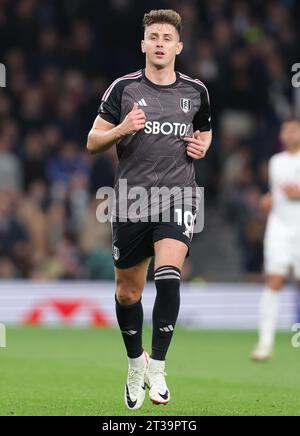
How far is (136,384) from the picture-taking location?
7727 mm

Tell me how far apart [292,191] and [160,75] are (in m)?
4.02

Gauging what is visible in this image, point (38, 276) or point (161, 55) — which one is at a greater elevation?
point (161, 55)

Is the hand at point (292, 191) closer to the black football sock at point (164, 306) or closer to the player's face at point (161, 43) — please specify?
the player's face at point (161, 43)

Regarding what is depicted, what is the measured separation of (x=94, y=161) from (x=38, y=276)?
244cm

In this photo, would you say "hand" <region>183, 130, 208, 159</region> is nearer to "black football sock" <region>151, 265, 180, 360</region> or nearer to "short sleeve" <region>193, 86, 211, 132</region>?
"short sleeve" <region>193, 86, 211, 132</region>

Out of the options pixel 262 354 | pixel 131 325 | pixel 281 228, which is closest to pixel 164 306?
pixel 131 325

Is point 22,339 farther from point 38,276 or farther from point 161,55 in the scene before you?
point 161,55

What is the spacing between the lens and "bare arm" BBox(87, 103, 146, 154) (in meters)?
7.53

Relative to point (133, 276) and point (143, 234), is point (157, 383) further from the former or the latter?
point (143, 234)

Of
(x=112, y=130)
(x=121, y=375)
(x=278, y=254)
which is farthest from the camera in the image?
(x=278, y=254)

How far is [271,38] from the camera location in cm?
2036

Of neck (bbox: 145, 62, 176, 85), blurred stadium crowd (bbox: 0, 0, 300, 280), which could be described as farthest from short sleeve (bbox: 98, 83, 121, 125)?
blurred stadium crowd (bbox: 0, 0, 300, 280)
